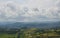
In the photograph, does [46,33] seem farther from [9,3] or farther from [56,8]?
[9,3]

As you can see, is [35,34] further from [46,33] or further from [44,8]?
[44,8]

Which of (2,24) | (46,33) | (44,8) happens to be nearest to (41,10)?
(44,8)

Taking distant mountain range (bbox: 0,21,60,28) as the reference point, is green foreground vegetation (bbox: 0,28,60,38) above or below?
below

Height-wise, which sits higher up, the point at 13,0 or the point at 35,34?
the point at 13,0

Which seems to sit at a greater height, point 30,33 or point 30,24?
point 30,24

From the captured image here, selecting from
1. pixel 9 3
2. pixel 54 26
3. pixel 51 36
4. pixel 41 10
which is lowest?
pixel 51 36

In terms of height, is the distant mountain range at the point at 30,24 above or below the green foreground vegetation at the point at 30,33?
above

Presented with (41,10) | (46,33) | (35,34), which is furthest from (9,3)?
(46,33)
